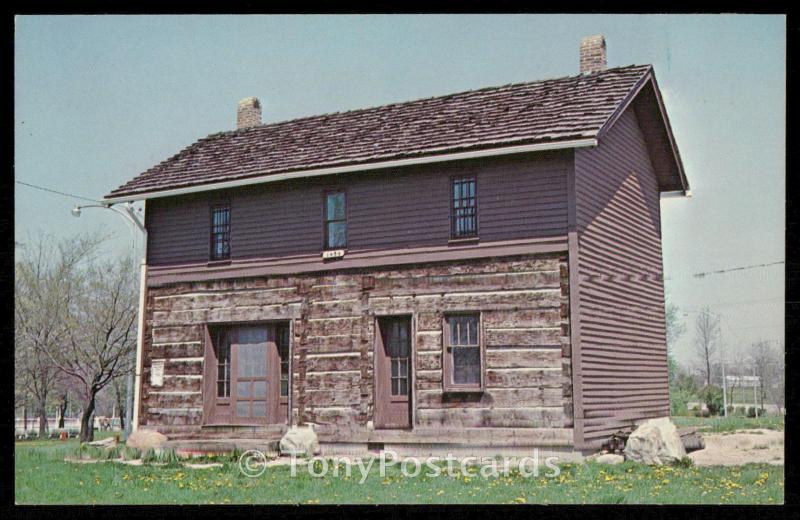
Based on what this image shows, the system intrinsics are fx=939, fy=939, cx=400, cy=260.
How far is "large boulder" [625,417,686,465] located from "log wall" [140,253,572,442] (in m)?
1.24

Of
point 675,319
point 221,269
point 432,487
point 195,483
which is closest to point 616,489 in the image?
point 432,487

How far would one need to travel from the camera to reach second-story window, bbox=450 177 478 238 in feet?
60.1

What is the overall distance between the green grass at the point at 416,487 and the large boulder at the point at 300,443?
1.60m

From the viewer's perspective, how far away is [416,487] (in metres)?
14.9

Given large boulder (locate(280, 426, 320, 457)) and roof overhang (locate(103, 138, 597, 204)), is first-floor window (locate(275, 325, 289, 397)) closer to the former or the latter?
large boulder (locate(280, 426, 320, 457))

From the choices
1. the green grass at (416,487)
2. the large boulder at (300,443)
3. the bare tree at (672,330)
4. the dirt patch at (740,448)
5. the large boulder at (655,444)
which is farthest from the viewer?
the bare tree at (672,330)

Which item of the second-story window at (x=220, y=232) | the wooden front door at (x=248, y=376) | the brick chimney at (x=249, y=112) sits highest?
the brick chimney at (x=249, y=112)

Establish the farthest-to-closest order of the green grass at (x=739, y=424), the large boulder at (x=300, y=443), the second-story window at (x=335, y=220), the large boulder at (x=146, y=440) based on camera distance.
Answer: the green grass at (x=739, y=424) < the large boulder at (x=146, y=440) < the second-story window at (x=335, y=220) < the large boulder at (x=300, y=443)

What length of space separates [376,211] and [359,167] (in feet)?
3.22

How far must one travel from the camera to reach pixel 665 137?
2102 cm

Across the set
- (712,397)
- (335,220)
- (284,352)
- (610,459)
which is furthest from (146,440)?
(712,397)

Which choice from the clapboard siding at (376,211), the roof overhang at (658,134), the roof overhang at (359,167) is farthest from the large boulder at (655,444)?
the roof overhang at (658,134)

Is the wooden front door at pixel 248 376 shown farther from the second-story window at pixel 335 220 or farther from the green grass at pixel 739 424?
the green grass at pixel 739 424

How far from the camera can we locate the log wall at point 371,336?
17.2m
